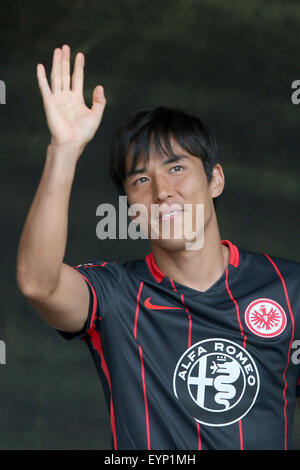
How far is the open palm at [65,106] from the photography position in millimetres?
1439

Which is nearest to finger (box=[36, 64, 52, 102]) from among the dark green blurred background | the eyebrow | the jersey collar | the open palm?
the open palm

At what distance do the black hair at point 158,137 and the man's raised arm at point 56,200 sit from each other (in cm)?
29

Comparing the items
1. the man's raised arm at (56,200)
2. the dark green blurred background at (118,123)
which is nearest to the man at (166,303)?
the man's raised arm at (56,200)

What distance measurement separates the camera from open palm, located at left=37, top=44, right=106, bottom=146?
144 cm

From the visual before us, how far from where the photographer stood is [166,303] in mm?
1687

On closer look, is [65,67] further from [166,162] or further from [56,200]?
[166,162]

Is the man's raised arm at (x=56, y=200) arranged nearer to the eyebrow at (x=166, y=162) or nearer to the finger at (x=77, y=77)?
the finger at (x=77, y=77)

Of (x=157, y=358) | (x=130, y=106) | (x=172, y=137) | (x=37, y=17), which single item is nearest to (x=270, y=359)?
(x=157, y=358)

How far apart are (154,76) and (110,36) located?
26cm

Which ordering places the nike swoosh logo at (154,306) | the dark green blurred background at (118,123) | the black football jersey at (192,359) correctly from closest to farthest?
1. the black football jersey at (192,359)
2. the nike swoosh logo at (154,306)
3. the dark green blurred background at (118,123)

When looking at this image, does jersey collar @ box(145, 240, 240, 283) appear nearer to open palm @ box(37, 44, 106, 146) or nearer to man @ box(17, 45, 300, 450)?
man @ box(17, 45, 300, 450)

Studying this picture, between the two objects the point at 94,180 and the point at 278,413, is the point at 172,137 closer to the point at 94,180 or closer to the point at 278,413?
the point at 278,413

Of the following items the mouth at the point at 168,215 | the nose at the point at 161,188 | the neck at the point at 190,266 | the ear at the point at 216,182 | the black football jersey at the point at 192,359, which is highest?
the ear at the point at 216,182

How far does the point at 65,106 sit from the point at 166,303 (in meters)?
0.49
